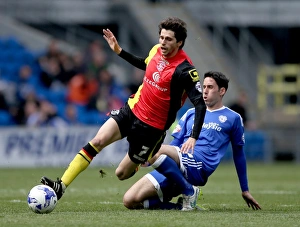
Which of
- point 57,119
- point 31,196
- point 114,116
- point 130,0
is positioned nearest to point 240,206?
point 114,116

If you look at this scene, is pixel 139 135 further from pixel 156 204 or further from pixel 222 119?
pixel 222 119

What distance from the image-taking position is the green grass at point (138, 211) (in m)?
8.08

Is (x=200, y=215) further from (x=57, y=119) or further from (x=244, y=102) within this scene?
(x=244, y=102)

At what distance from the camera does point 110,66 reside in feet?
78.9

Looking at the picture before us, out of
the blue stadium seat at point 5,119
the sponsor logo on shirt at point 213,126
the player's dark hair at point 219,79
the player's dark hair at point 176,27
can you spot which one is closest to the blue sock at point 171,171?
the sponsor logo on shirt at point 213,126

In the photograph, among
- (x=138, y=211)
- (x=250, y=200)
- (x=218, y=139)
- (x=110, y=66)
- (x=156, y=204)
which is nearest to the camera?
(x=138, y=211)

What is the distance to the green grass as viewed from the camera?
8078 millimetres

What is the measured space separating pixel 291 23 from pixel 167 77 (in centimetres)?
1732

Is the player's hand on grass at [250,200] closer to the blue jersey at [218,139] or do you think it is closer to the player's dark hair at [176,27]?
the blue jersey at [218,139]

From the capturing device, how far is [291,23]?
2597 cm

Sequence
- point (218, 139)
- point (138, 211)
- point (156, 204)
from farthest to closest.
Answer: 1. point (218, 139)
2. point (156, 204)
3. point (138, 211)

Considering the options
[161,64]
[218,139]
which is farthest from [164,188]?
[161,64]

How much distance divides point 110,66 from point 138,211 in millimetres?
14897

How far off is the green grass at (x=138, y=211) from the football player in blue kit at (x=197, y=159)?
254mm
